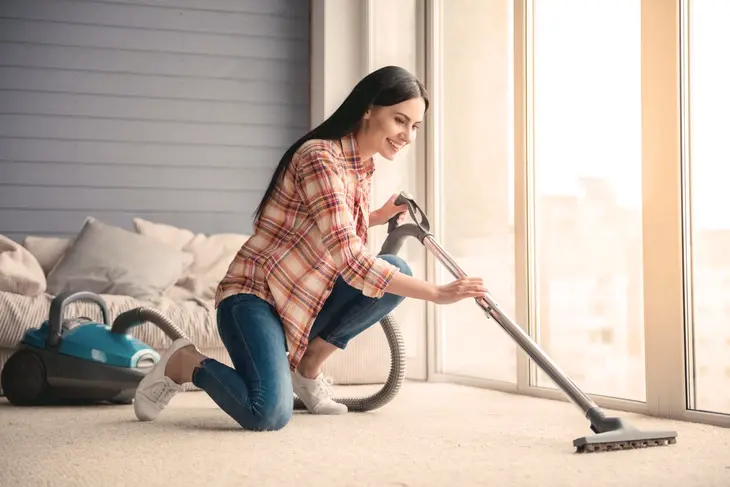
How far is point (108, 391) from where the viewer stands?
9.91 ft

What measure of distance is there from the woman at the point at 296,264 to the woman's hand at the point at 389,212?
0.08 meters

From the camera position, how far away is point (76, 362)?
118 inches

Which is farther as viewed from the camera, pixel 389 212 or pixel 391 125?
pixel 389 212

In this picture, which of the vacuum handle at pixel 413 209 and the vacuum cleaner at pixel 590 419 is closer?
the vacuum cleaner at pixel 590 419

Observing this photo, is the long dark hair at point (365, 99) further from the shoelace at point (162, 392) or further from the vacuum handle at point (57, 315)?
the vacuum handle at point (57, 315)

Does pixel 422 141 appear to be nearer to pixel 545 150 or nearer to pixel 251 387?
pixel 545 150

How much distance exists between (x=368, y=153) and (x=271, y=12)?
8.62 feet

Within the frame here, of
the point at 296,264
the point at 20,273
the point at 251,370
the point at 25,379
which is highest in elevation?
the point at 296,264

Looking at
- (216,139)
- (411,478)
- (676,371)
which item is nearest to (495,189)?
(676,371)

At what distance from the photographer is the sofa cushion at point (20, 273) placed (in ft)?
11.4

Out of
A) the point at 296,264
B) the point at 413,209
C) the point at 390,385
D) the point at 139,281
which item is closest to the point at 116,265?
the point at 139,281

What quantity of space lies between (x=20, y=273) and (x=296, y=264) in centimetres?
153

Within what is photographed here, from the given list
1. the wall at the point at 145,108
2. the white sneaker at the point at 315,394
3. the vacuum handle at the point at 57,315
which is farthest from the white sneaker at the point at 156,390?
the wall at the point at 145,108

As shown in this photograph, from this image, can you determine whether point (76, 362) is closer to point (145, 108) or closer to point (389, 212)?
point (389, 212)
